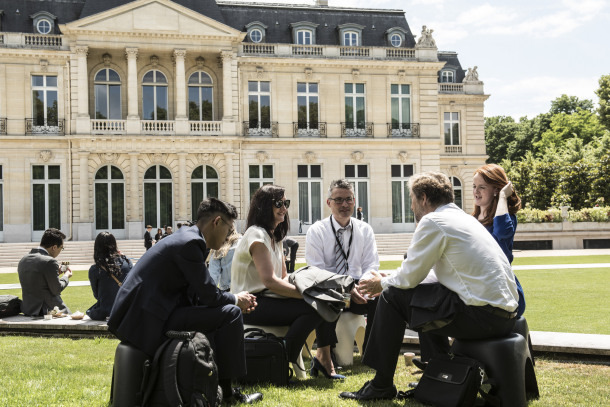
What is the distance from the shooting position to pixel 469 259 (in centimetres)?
439

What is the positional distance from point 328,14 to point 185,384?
33.5 metres

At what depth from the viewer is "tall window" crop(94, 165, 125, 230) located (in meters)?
30.6

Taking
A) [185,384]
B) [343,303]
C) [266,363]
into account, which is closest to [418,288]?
[343,303]

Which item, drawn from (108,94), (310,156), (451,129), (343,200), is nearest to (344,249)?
(343,200)

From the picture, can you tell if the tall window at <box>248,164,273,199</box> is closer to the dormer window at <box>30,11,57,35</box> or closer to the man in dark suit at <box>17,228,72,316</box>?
the dormer window at <box>30,11,57,35</box>

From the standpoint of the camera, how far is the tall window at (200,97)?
105 ft

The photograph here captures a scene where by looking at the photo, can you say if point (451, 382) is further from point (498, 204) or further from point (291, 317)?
point (498, 204)

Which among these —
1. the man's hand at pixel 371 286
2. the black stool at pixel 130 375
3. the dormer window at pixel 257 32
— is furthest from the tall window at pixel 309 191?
the black stool at pixel 130 375

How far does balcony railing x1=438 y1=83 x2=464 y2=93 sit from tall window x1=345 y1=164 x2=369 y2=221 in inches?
398

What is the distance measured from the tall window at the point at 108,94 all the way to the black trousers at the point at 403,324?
28800 millimetres

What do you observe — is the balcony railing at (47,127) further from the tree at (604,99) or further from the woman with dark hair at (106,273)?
the tree at (604,99)

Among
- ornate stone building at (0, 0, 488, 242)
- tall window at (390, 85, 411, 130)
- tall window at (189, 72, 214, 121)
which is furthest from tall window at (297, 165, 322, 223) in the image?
tall window at (189, 72, 214, 121)

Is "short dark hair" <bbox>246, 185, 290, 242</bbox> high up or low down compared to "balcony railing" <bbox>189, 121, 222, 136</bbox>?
down

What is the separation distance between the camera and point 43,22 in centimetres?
3136
